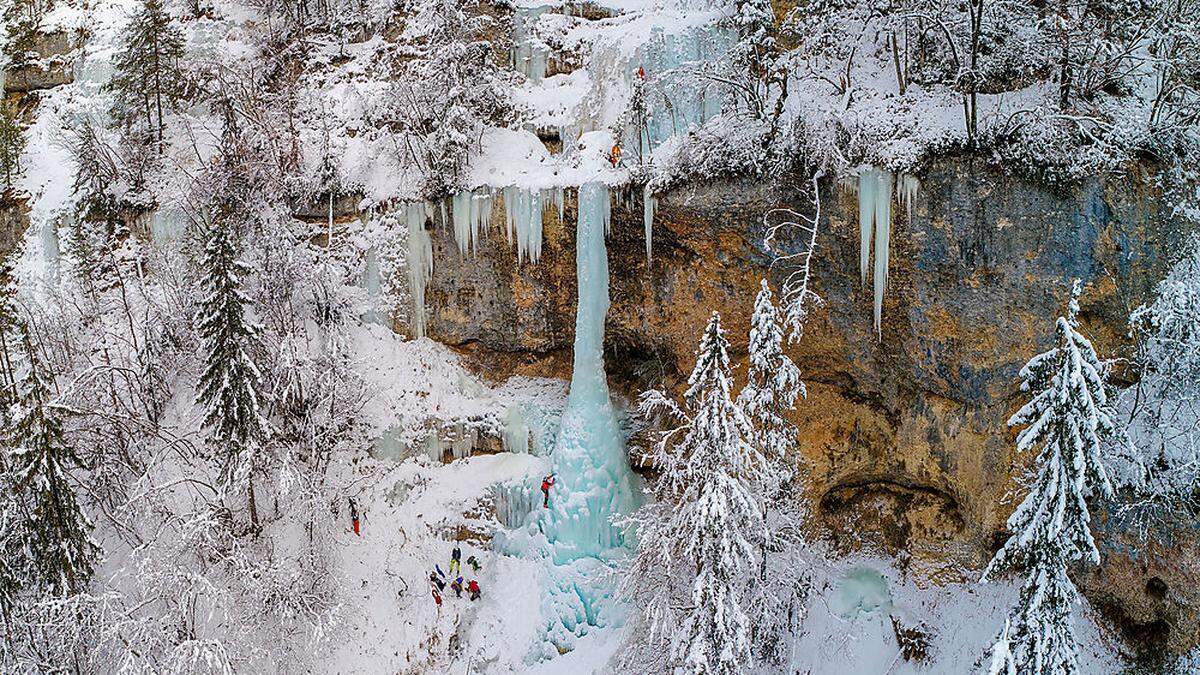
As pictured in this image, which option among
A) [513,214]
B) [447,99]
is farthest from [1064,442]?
[447,99]

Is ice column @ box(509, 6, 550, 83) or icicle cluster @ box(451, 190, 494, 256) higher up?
ice column @ box(509, 6, 550, 83)

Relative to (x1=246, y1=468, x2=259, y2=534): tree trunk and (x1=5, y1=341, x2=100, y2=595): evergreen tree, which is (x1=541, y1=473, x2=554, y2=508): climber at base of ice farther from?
(x1=5, y1=341, x2=100, y2=595): evergreen tree

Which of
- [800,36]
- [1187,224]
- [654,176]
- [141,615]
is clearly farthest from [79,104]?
[1187,224]

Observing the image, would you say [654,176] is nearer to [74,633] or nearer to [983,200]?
[983,200]

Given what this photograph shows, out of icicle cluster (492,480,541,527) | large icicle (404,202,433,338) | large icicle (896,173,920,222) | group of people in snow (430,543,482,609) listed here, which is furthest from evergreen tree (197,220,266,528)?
large icicle (896,173,920,222)

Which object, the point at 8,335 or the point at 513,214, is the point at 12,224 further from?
the point at 513,214
